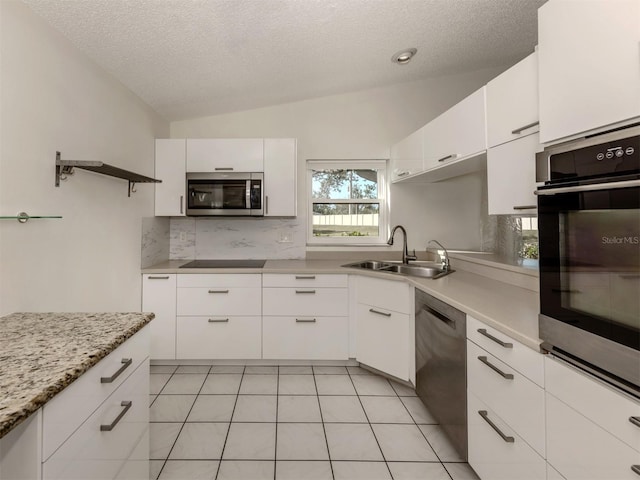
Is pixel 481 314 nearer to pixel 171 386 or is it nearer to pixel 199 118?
pixel 171 386

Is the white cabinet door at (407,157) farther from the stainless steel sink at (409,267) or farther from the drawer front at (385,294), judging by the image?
the drawer front at (385,294)

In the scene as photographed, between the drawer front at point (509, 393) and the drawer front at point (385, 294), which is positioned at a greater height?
the drawer front at point (385, 294)

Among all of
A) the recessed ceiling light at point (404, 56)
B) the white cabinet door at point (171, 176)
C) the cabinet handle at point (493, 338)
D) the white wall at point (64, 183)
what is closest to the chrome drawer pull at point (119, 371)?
the white wall at point (64, 183)

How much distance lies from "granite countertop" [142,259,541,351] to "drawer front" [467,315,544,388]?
0.03 m

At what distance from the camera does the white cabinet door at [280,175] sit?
2836 millimetres

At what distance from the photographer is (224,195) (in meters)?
2.77

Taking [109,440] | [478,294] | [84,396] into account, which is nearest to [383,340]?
[478,294]

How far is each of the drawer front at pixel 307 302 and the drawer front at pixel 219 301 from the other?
0.10 metres

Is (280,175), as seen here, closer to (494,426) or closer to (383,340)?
(383,340)

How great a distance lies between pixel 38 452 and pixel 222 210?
2205 mm

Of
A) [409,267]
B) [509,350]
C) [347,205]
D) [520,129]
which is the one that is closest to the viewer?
[509,350]

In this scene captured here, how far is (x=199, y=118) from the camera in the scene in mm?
3164

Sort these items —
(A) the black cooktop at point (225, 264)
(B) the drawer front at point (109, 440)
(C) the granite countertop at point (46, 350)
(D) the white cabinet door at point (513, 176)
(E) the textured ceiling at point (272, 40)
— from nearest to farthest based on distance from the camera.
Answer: (C) the granite countertop at point (46, 350), (B) the drawer front at point (109, 440), (D) the white cabinet door at point (513, 176), (E) the textured ceiling at point (272, 40), (A) the black cooktop at point (225, 264)

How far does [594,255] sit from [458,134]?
137 cm
